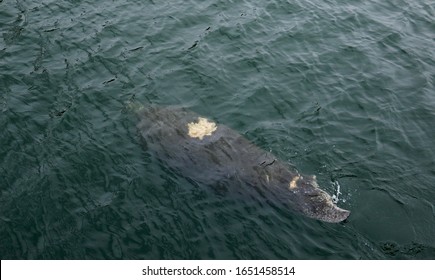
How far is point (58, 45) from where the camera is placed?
56.0 ft

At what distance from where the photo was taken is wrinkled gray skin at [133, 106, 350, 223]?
12594 mm

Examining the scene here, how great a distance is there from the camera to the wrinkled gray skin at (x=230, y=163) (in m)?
12.6

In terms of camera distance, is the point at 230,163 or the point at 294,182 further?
the point at 230,163

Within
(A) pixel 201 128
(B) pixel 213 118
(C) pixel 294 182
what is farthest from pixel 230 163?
(B) pixel 213 118

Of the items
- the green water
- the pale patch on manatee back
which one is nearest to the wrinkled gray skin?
the pale patch on manatee back

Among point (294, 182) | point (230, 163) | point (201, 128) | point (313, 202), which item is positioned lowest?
point (313, 202)

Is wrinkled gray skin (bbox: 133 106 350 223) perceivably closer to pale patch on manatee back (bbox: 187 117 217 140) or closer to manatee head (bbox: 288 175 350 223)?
manatee head (bbox: 288 175 350 223)

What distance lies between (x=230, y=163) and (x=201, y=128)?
171 centimetres

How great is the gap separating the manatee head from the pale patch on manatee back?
3.18 meters

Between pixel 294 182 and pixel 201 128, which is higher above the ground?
pixel 201 128

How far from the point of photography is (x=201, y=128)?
1422 centimetres

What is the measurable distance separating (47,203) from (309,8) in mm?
14621

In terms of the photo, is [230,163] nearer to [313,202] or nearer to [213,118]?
[213,118]

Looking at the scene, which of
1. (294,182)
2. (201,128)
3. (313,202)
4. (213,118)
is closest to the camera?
(313,202)
